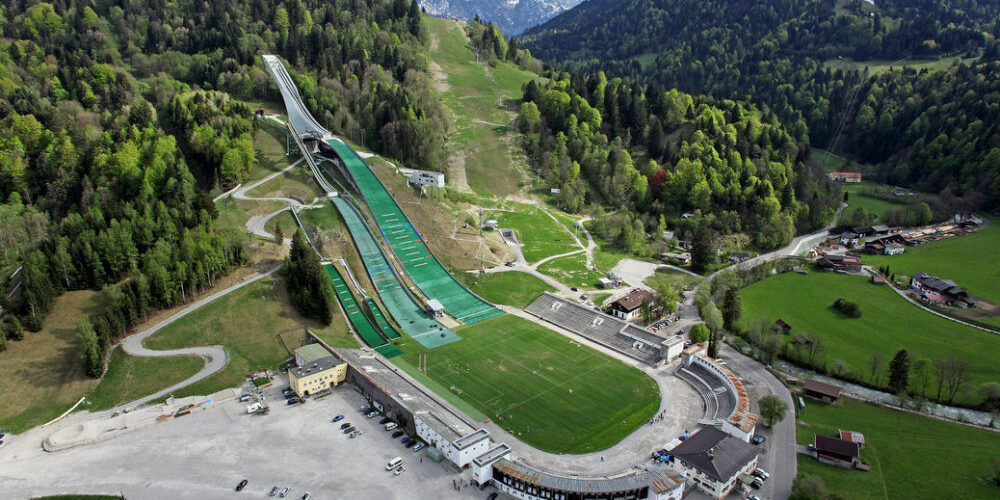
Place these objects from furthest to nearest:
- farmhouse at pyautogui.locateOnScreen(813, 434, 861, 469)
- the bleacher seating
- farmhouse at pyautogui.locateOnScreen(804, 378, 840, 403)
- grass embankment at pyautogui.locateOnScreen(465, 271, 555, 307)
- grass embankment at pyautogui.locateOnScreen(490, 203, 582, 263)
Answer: grass embankment at pyautogui.locateOnScreen(490, 203, 582, 263), grass embankment at pyautogui.locateOnScreen(465, 271, 555, 307), the bleacher seating, farmhouse at pyautogui.locateOnScreen(804, 378, 840, 403), farmhouse at pyautogui.locateOnScreen(813, 434, 861, 469)

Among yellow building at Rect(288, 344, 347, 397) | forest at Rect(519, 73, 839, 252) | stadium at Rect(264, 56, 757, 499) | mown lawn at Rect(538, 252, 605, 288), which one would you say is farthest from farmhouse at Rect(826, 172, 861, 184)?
yellow building at Rect(288, 344, 347, 397)

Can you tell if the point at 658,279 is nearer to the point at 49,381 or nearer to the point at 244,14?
the point at 49,381

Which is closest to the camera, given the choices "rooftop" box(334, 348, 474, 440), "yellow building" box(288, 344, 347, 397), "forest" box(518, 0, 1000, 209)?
"rooftop" box(334, 348, 474, 440)

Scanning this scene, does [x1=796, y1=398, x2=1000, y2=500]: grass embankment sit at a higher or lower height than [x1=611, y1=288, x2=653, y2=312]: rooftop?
lower

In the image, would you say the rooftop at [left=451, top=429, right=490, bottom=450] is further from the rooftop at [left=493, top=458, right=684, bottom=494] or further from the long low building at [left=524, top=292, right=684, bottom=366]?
the long low building at [left=524, top=292, right=684, bottom=366]

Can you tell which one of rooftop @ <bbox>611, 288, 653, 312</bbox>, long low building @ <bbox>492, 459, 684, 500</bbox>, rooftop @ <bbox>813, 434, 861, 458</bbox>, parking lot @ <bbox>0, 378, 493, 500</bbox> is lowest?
rooftop @ <bbox>813, 434, 861, 458</bbox>

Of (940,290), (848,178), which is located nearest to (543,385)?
(940,290)

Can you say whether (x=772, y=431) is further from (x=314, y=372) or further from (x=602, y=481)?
(x=314, y=372)
